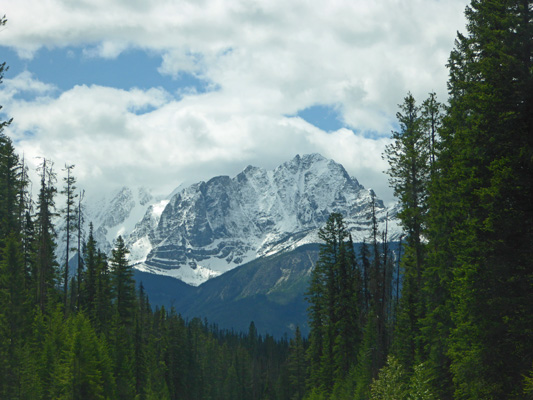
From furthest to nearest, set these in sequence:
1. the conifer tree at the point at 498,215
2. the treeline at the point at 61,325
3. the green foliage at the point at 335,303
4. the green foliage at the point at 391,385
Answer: the green foliage at the point at 335,303 → the treeline at the point at 61,325 → the green foliage at the point at 391,385 → the conifer tree at the point at 498,215

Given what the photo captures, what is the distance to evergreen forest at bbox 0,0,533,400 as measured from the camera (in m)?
23.4

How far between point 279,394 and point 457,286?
90.6 m

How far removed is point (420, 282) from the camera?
3847 centimetres

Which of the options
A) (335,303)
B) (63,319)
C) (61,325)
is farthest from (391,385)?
(63,319)

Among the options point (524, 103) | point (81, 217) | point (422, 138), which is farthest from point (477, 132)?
point (81, 217)

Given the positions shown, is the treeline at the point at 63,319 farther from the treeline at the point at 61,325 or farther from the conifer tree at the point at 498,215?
Result: the conifer tree at the point at 498,215

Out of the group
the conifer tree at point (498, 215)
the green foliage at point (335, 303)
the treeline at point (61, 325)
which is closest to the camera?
the conifer tree at point (498, 215)

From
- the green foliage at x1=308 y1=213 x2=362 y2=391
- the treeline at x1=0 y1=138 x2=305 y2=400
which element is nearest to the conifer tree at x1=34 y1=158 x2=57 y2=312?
the treeline at x1=0 y1=138 x2=305 y2=400

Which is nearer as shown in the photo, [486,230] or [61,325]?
[486,230]

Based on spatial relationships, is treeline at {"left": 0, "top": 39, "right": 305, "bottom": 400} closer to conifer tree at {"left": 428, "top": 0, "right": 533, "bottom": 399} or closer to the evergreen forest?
the evergreen forest

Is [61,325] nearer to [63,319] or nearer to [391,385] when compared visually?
[63,319]

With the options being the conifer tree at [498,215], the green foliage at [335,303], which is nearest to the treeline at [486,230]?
the conifer tree at [498,215]

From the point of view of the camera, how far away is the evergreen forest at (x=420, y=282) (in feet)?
76.7

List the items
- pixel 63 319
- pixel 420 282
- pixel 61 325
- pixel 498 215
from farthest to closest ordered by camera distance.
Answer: pixel 63 319
pixel 61 325
pixel 420 282
pixel 498 215
